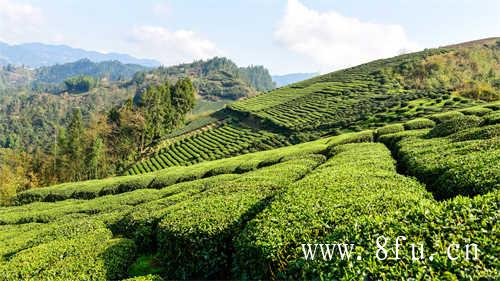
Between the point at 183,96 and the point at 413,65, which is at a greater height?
the point at 413,65

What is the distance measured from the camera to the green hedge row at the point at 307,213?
8031 millimetres

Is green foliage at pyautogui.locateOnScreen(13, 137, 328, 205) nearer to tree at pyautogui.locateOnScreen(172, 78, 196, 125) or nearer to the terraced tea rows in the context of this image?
the terraced tea rows

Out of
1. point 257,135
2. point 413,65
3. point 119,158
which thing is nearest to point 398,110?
point 257,135

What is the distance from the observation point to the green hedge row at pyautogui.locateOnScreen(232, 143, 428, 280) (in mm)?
8031

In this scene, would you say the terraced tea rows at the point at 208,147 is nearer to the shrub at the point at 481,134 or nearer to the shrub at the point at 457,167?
the shrub at the point at 481,134

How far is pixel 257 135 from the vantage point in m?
76.7

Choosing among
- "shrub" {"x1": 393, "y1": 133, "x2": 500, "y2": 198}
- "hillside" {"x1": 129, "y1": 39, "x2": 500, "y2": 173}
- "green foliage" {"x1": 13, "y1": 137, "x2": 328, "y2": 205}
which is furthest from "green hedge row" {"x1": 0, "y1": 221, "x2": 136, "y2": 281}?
"hillside" {"x1": 129, "y1": 39, "x2": 500, "y2": 173}

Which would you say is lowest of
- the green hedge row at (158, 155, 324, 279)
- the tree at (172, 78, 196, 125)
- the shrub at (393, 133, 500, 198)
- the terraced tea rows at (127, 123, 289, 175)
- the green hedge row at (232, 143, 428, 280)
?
the terraced tea rows at (127, 123, 289, 175)

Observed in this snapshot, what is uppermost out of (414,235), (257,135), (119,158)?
(414,235)

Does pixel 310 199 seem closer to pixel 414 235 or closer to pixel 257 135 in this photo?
pixel 414 235

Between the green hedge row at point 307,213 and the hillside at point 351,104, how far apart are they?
4880 cm

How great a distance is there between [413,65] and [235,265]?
119 m

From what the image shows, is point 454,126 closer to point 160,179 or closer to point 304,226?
point 304,226

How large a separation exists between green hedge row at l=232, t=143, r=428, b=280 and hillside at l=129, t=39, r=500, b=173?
48.8 meters
